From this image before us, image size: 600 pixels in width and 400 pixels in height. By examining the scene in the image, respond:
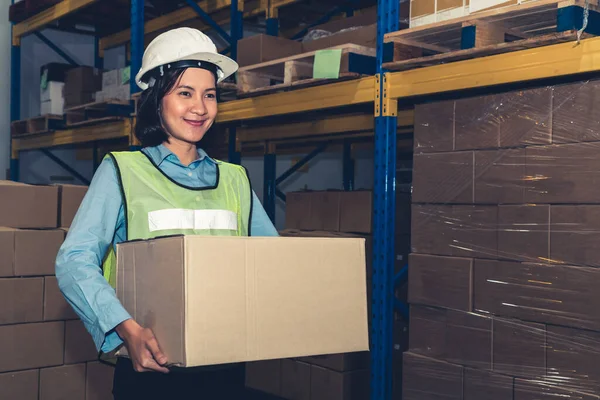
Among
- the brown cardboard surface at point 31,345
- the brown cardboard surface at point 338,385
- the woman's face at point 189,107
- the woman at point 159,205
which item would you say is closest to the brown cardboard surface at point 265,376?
the brown cardboard surface at point 338,385

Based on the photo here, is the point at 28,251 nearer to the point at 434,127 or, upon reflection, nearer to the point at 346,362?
the point at 346,362

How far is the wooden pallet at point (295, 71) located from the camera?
4219mm

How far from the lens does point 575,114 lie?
3225mm

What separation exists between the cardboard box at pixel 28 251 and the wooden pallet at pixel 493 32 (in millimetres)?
2308

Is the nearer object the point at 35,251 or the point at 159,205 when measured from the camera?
the point at 159,205

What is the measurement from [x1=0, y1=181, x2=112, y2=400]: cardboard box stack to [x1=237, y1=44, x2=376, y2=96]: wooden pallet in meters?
1.35

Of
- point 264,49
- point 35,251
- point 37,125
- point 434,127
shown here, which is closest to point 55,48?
point 37,125

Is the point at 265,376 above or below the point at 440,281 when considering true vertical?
below

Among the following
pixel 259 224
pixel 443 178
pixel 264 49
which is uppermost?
pixel 264 49

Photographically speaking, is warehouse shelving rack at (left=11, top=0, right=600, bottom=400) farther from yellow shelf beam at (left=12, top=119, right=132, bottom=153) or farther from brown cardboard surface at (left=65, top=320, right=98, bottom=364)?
brown cardboard surface at (left=65, top=320, right=98, bottom=364)

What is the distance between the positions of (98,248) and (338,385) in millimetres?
3375

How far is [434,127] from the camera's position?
384cm

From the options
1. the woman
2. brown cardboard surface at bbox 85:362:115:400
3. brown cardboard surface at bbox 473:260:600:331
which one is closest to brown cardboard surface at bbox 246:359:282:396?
brown cardboard surface at bbox 85:362:115:400

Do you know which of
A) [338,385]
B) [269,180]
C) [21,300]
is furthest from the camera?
[269,180]
